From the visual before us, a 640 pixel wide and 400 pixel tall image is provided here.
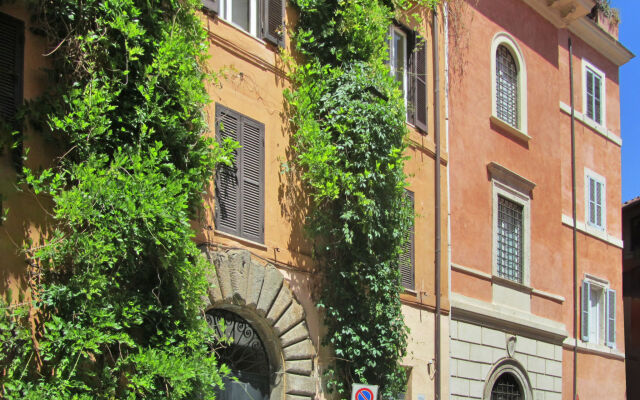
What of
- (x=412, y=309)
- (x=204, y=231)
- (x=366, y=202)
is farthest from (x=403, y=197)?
(x=204, y=231)

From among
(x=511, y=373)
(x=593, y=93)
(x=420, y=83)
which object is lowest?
(x=511, y=373)

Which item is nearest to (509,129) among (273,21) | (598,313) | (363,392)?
(598,313)

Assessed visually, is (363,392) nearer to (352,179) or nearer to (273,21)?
(352,179)

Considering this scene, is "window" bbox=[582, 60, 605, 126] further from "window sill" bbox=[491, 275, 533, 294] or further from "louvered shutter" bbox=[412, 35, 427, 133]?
"louvered shutter" bbox=[412, 35, 427, 133]

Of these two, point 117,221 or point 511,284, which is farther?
point 511,284

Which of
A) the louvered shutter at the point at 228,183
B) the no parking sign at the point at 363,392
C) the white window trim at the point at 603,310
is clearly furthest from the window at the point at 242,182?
the white window trim at the point at 603,310

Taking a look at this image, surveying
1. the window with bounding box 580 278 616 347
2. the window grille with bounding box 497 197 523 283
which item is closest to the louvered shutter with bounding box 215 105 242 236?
the window grille with bounding box 497 197 523 283

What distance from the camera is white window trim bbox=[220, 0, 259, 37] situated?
11.8 metres

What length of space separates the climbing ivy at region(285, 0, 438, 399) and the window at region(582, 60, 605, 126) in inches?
367

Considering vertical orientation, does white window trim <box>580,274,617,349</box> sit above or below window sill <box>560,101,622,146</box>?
below

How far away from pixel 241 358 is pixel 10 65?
4.39 meters

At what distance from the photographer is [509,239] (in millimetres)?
17344

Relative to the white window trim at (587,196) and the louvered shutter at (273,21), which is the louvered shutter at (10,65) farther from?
the white window trim at (587,196)

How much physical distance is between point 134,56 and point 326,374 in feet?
16.0
